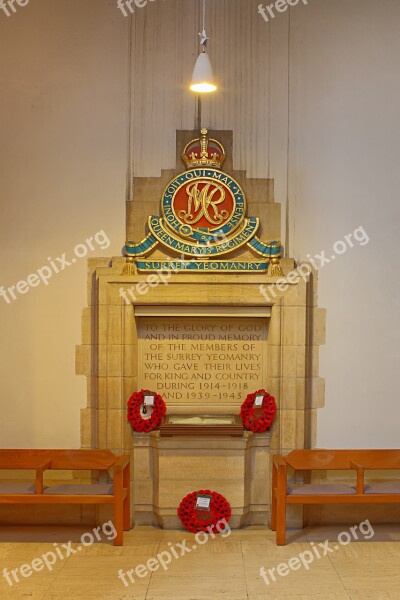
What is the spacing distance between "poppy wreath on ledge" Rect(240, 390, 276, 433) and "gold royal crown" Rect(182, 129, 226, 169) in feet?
6.67

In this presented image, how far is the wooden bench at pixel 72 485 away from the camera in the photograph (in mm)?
5422

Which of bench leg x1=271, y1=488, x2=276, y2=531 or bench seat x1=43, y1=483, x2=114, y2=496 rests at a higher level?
bench seat x1=43, y1=483, x2=114, y2=496

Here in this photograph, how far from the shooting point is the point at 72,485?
5.75m

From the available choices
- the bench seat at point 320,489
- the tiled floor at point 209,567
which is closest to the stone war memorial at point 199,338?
the bench seat at point 320,489

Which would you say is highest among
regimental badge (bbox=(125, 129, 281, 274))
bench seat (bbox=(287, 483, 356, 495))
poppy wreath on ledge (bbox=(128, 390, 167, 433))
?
regimental badge (bbox=(125, 129, 281, 274))

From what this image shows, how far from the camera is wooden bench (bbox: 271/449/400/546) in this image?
545 centimetres

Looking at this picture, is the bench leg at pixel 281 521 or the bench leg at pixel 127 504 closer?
the bench leg at pixel 281 521

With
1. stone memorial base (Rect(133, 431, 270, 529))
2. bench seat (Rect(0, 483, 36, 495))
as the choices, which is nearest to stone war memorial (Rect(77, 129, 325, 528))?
stone memorial base (Rect(133, 431, 270, 529))

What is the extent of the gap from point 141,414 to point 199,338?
844 millimetres

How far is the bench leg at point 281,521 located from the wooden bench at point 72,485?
1.23 metres

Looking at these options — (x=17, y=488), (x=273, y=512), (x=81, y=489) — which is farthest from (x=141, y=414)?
(x=273, y=512)

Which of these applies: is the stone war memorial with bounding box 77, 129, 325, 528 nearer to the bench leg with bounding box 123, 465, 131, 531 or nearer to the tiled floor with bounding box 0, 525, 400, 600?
the bench leg with bounding box 123, 465, 131, 531

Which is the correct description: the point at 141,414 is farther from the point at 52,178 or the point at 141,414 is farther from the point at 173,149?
the point at 173,149

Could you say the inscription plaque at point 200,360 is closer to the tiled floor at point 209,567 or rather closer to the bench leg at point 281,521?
the bench leg at point 281,521
